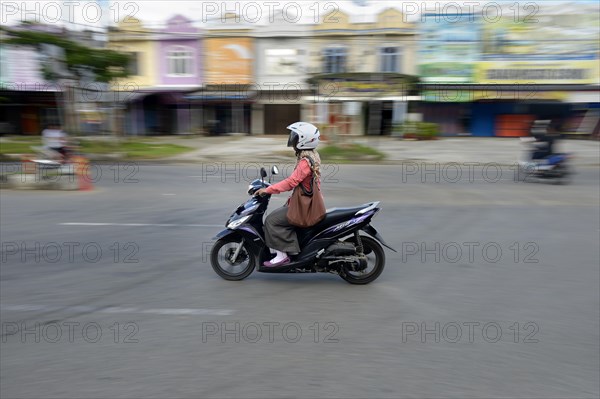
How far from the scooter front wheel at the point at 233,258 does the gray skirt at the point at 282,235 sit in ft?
1.22

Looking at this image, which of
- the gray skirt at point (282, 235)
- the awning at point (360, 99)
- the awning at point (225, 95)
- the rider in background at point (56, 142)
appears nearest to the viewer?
the gray skirt at point (282, 235)

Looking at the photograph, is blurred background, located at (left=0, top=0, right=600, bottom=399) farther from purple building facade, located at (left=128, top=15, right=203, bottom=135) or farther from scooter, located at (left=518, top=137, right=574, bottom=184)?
purple building facade, located at (left=128, top=15, right=203, bottom=135)

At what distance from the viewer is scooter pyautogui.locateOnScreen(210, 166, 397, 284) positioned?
18.2 ft

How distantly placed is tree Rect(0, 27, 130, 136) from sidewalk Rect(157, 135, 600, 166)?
4151 millimetres

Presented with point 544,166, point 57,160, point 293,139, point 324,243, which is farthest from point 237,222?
point 544,166

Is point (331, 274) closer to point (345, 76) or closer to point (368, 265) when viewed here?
point (368, 265)

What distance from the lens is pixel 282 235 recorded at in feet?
18.2

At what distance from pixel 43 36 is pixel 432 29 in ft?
68.0

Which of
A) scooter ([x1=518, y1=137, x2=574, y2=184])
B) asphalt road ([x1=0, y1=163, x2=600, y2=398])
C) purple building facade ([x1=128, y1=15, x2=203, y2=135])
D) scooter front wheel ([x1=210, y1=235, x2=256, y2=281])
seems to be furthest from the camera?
purple building facade ([x1=128, y1=15, x2=203, y2=135])

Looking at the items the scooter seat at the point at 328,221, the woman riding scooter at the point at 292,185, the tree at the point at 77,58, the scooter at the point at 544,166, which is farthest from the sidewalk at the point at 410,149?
the woman riding scooter at the point at 292,185

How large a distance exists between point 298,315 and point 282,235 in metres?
1.00

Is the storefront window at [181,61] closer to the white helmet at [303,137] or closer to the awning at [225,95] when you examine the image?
the awning at [225,95]

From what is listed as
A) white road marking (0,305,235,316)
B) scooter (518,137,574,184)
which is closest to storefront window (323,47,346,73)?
scooter (518,137,574,184)

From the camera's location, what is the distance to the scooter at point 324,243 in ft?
18.2
